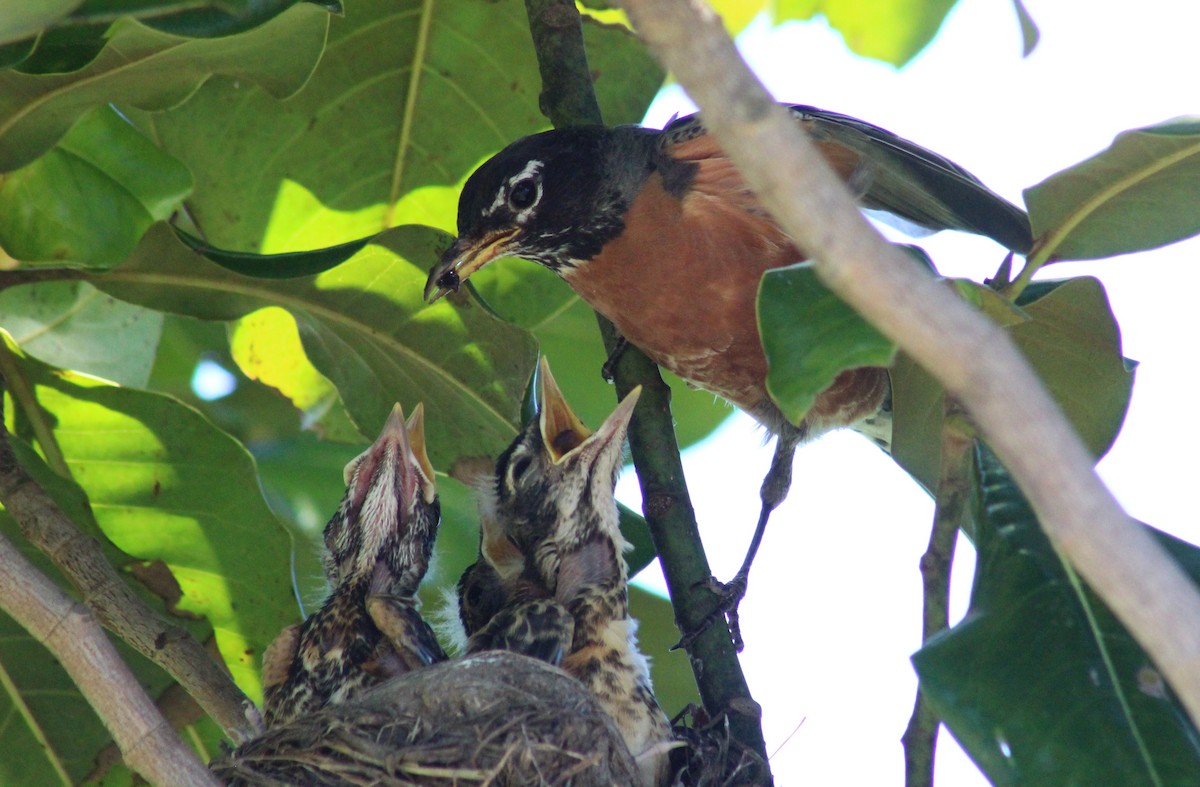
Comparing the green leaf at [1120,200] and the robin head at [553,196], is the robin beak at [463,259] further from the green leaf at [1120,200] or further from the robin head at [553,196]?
the green leaf at [1120,200]

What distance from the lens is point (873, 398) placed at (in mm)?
4195

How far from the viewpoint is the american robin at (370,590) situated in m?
3.46

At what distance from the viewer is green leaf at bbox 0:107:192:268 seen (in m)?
3.56

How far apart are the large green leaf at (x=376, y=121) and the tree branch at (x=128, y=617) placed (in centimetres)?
147

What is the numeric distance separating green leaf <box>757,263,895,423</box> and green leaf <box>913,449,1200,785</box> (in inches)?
22.7

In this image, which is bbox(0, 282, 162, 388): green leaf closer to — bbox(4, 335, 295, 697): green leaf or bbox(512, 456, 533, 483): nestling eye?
bbox(4, 335, 295, 697): green leaf

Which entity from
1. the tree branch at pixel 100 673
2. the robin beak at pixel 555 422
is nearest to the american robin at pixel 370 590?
the robin beak at pixel 555 422

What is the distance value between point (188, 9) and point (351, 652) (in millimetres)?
1708

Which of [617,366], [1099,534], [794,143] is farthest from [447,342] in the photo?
[1099,534]

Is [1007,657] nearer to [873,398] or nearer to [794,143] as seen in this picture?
[794,143]

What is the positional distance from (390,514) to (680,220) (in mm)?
1237

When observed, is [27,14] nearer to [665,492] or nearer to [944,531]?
[665,492]

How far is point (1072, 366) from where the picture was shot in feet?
9.64

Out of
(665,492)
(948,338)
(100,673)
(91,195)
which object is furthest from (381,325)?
(948,338)
